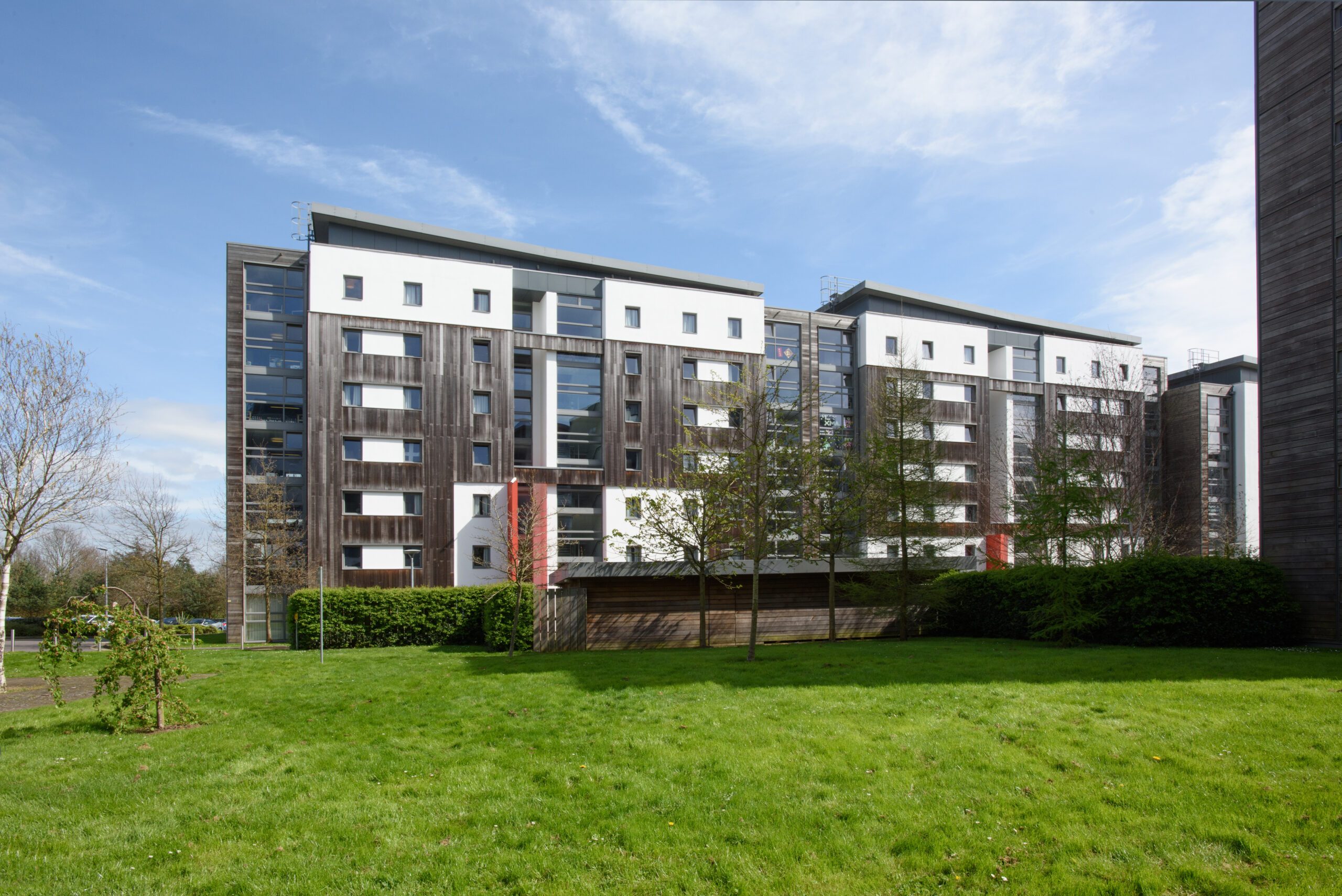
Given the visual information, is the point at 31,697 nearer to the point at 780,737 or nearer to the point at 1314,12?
the point at 780,737

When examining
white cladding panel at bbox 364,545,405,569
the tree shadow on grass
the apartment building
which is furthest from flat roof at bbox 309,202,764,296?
the tree shadow on grass

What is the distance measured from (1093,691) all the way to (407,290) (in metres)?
33.4

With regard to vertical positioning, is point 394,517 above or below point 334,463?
below

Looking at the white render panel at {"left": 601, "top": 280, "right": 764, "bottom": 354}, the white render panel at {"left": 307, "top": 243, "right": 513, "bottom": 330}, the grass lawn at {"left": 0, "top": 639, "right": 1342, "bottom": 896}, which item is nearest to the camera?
the grass lawn at {"left": 0, "top": 639, "right": 1342, "bottom": 896}

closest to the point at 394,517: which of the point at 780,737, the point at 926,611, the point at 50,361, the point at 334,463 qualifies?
the point at 334,463

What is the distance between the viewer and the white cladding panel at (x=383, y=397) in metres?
36.0

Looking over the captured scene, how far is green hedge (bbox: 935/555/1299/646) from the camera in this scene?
18375 millimetres

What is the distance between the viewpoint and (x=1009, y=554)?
139 ft

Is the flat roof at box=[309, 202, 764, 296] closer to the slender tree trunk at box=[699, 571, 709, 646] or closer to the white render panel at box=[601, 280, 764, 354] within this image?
the white render panel at box=[601, 280, 764, 354]

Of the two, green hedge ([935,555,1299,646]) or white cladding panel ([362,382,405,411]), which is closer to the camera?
green hedge ([935,555,1299,646])

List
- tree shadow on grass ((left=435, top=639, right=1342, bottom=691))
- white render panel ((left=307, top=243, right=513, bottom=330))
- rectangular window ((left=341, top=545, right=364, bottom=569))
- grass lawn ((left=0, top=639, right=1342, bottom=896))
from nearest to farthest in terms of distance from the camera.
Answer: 1. grass lawn ((left=0, top=639, right=1342, bottom=896))
2. tree shadow on grass ((left=435, top=639, right=1342, bottom=691))
3. rectangular window ((left=341, top=545, right=364, bottom=569))
4. white render panel ((left=307, top=243, right=513, bottom=330))

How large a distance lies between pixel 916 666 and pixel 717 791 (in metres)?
7.75

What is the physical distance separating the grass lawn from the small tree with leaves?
22.0 inches

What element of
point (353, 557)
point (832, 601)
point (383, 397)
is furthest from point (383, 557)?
point (832, 601)
